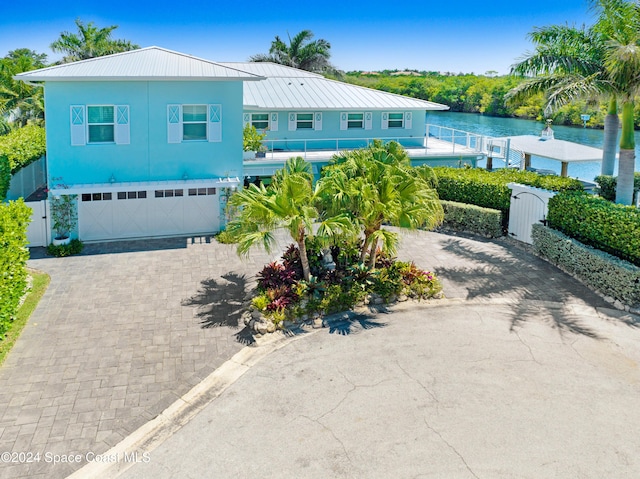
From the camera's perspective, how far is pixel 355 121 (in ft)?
90.1

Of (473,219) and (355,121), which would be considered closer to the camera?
(473,219)

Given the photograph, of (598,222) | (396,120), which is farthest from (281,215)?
(396,120)

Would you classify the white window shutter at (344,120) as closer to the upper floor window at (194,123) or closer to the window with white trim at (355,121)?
the window with white trim at (355,121)

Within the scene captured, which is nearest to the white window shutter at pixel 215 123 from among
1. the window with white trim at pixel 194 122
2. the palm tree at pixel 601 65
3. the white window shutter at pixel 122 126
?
the window with white trim at pixel 194 122

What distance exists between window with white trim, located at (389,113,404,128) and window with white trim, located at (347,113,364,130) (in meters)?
1.52

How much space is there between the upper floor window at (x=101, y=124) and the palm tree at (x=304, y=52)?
30.9 metres

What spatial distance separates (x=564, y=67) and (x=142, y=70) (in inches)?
544

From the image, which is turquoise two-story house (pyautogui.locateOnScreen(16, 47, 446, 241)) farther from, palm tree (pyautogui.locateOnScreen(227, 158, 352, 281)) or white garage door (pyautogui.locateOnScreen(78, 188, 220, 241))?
palm tree (pyautogui.locateOnScreen(227, 158, 352, 281))

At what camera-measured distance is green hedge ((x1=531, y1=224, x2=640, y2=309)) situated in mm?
13609

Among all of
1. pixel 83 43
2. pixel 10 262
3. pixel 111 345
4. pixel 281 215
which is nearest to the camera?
pixel 111 345

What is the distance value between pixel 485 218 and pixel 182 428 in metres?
13.6


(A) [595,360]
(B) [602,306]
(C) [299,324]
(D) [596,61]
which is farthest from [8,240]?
(D) [596,61]

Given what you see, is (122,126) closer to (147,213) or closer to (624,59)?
(147,213)

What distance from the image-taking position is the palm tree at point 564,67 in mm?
16359
